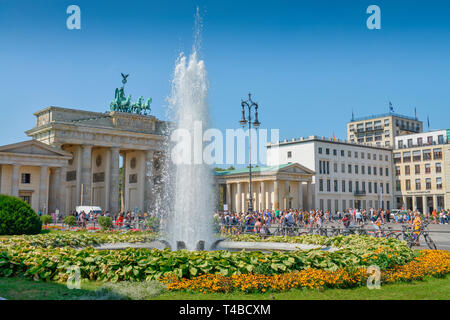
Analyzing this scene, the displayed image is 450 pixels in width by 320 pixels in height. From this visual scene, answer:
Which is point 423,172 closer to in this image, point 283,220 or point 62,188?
point 283,220

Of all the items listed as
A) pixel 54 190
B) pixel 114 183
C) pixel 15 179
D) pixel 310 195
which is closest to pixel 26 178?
pixel 15 179

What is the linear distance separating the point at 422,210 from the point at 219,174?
46032 millimetres

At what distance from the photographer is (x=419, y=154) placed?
305 feet

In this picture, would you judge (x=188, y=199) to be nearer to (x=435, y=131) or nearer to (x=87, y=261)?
(x=87, y=261)

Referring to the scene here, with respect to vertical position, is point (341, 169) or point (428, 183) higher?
point (341, 169)

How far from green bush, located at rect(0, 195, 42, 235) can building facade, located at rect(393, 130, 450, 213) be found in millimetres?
80531

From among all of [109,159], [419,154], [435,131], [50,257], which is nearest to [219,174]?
[109,159]

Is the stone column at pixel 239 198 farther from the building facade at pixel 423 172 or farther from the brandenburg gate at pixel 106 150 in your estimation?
the building facade at pixel 423 172

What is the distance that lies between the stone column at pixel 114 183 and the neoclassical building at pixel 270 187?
66.9 feet

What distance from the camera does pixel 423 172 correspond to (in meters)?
91.9

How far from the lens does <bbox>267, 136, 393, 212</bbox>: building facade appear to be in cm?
8262

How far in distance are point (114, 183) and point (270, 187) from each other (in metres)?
26.4

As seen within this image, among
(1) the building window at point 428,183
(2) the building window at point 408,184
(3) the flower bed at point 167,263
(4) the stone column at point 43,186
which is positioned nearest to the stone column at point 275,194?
(4) the stone column at point 43,186
